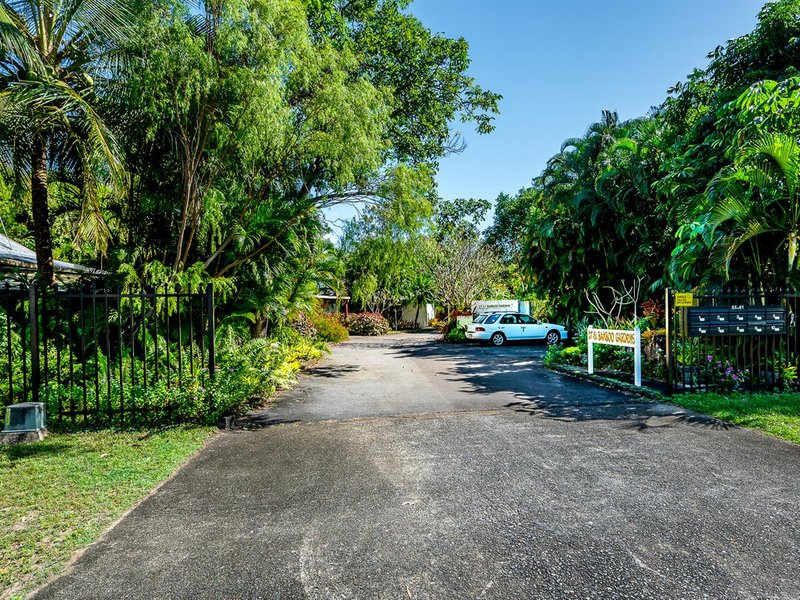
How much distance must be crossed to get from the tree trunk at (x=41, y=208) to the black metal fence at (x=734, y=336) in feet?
35.2

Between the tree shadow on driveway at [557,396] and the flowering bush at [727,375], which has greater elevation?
the flowering bush at [727,375]

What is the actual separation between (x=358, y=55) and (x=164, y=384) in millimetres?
10364

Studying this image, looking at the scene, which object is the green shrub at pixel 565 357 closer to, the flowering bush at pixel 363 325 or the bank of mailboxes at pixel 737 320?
the bank of mailboxes at pixel 737 320

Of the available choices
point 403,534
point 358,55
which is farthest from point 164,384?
point 358,55

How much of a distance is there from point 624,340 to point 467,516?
7266mm

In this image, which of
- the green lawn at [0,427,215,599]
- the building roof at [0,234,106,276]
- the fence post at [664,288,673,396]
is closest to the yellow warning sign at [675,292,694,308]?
the fence post at [664,288,673,396]

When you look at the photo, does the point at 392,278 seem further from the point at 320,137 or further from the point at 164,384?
the point at 164,384

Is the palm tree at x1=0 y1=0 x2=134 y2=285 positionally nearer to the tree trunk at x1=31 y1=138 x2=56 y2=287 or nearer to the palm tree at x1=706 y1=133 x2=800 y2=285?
the tree trunk at x1=31 y1=138 x2=56 y2=287

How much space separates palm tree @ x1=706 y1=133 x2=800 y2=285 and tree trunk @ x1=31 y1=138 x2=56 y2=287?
11715 millimetres

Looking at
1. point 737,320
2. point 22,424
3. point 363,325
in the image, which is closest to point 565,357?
point 737,320

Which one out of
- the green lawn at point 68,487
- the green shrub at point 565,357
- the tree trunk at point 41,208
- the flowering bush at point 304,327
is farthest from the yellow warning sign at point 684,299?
the flowering bush at point 304,327

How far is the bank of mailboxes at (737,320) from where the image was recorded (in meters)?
8.16

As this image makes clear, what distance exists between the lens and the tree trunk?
7.60 metres

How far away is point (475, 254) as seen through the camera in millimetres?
30609
